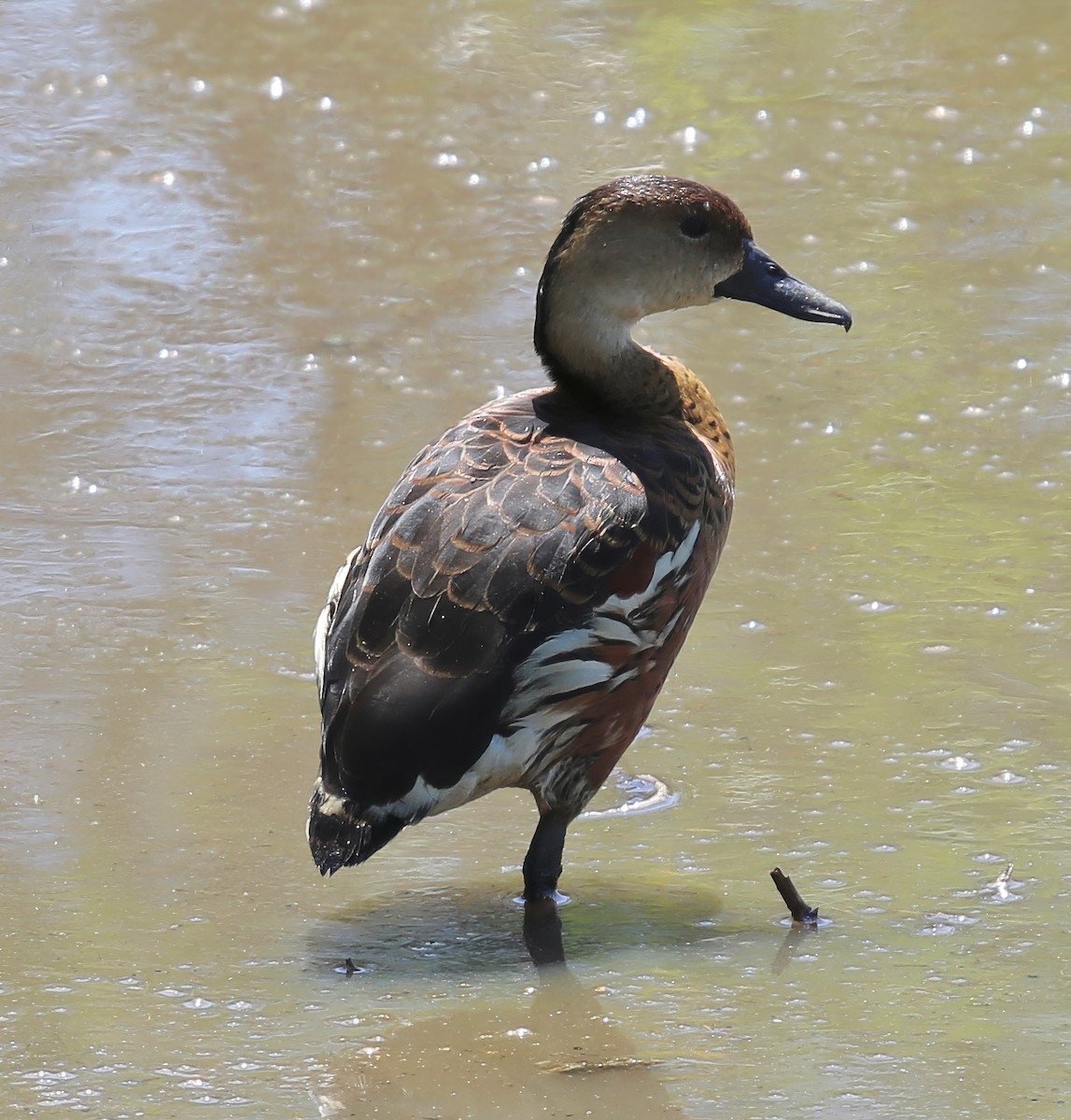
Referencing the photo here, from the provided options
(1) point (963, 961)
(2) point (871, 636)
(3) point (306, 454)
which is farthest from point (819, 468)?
(1) point (963, 961)

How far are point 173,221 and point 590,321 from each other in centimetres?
379

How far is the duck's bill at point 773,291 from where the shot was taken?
17.2 feet

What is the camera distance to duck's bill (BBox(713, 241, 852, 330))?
525 centimetres

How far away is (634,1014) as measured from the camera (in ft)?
13.1

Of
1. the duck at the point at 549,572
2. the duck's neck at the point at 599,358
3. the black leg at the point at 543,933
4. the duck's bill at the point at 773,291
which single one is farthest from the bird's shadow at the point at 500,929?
the duck's bill at the point at 773,291

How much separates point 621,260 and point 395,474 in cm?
203

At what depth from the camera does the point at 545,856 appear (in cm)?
454

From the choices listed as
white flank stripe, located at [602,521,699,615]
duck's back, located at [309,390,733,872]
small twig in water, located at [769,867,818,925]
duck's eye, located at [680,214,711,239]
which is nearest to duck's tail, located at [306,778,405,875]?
duck's back, located at [309,390,733,872]

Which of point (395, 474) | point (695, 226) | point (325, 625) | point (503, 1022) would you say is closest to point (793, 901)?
point (503, 1022)

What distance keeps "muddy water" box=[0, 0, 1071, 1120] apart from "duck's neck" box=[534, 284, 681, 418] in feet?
3.06

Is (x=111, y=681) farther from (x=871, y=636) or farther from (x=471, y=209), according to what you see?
(x=471, y=209)

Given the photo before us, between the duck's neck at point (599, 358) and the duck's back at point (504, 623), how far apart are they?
0.25 metres

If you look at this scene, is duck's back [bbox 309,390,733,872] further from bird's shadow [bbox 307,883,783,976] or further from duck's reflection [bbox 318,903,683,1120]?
duck's reflection [bbox 318,903,683,1120]

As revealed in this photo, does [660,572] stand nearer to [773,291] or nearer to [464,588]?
[464,588]
